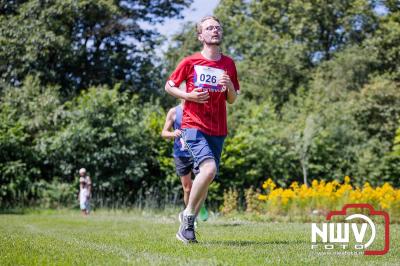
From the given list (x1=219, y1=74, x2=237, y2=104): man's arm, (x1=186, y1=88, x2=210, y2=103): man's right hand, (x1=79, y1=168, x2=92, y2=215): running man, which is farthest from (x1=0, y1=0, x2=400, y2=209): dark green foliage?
(x1=186, y1=88, x2=210, y2=103): man's right hand

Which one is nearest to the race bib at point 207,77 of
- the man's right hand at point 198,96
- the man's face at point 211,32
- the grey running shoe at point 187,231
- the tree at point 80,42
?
the man's right hand at point 198,96

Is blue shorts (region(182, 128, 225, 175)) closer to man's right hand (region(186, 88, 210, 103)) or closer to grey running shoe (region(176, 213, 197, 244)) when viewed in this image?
man's right hand (region(186, 88, 210, 103))

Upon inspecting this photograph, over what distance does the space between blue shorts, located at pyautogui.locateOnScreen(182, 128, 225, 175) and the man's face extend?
92 cm

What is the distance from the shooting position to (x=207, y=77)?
6043 millimetres

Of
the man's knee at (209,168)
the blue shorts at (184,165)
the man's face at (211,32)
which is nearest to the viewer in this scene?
the man's knee at (209,168)

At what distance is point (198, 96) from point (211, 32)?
70 centimetres

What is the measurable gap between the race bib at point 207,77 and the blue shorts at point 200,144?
46 centimetres

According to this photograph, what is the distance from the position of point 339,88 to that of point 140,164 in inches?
494

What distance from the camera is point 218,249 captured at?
5.18 meters

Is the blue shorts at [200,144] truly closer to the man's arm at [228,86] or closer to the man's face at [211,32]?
the man's arm at [228,86]

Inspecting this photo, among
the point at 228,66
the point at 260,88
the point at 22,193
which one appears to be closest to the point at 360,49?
the point at 260,88

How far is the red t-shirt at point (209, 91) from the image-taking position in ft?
19.7

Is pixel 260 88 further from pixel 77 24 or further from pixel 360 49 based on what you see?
pixel 77 24

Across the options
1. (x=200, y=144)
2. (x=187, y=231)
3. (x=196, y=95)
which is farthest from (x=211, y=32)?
(x=187, y=231)
